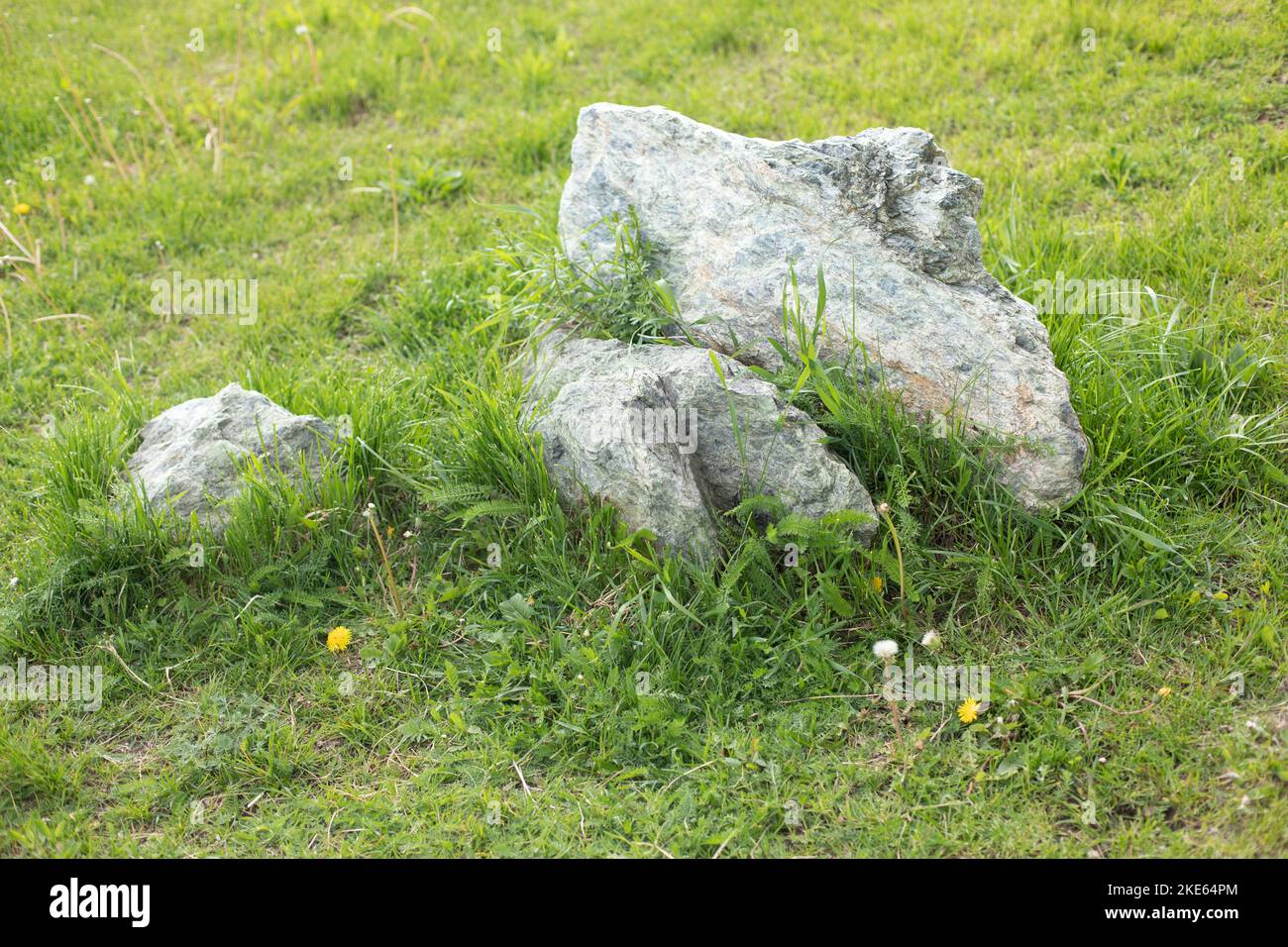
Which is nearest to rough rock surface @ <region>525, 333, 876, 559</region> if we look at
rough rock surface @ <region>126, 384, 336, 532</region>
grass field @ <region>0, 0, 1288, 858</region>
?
grass field @ <region>0, 0, 1288, 858</region>

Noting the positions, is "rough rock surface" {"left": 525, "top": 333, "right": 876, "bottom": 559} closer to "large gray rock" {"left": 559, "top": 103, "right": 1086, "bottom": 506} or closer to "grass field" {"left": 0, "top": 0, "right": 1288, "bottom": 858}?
"grass field" {"left": 0, "top": 0, "right": 1288, "bottom": 858}

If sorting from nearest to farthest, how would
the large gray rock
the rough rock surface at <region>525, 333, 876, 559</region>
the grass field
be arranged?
the grass field → the rough rock surface at <region>525, 333, 876, 559</region> → the large gray rock

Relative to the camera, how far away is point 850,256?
4.76 meters

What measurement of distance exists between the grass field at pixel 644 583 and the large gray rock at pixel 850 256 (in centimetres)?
21

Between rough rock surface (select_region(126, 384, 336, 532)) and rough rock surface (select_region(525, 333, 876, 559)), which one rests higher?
rough rock surface (select_region(525, 333, 876, 559))

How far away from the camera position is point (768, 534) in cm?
414

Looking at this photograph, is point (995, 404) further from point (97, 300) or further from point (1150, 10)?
point (97, 300)

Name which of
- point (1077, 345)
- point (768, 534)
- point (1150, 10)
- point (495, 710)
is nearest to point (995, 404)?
point (1077, 345)

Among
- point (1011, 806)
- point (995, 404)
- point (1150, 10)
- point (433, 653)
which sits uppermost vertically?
point (1150, 10)

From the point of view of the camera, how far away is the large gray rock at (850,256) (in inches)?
174

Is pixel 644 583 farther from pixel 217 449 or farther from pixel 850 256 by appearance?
pixel 217 449

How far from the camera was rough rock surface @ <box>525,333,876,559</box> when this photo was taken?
423 cm

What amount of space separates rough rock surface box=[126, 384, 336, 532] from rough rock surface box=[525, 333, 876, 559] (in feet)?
3.89

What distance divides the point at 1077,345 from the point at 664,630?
2.44 meters
